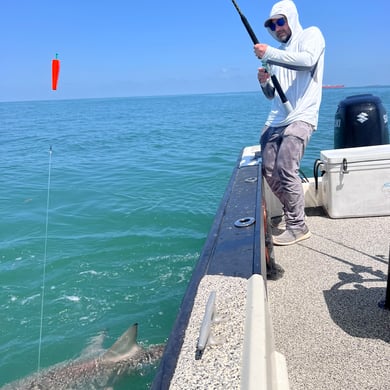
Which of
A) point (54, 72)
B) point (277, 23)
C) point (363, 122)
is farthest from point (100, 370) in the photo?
point (363, 122)

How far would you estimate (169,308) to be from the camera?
13.7 feet

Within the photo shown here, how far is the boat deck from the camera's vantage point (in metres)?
2.12

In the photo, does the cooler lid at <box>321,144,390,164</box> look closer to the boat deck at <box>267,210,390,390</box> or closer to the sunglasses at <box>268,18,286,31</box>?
the boat deck at <box>267,210,390,390</box>

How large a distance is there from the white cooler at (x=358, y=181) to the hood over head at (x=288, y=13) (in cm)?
132

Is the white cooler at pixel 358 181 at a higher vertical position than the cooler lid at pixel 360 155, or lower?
lower

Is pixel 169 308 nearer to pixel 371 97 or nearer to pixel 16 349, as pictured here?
pixel 16 349

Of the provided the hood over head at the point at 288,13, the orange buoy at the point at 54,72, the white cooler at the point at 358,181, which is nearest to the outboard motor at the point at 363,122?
the white cooler at the point at 358,181

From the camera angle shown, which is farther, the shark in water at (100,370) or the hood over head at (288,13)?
the hood over head at (288,13)

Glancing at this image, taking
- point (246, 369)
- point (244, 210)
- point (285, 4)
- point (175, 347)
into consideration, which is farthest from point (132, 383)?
point (285, 4)

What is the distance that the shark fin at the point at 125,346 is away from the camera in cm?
323

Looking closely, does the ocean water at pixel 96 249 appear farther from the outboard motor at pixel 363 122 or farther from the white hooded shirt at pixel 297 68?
the outboard motor at pixel 363 122

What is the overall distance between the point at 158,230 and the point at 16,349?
10.1ft

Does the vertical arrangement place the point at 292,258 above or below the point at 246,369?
below

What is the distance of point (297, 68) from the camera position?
3111 mm
